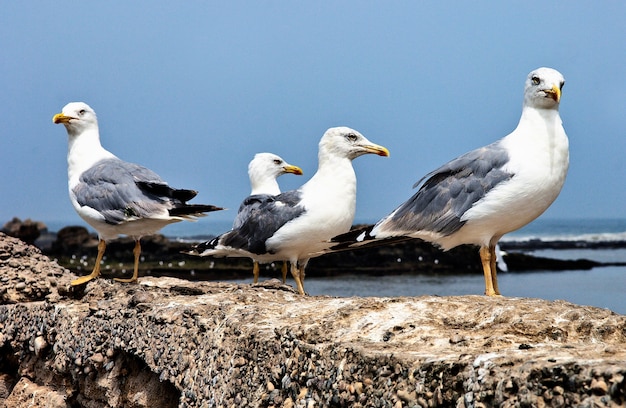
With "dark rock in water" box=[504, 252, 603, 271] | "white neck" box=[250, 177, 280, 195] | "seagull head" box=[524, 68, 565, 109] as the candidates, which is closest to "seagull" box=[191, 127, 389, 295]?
"white neck" box=[250, 177, 280, 195]

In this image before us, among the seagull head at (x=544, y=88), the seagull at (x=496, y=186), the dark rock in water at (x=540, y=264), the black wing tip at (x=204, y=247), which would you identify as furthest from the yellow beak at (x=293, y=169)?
the dark rock in water at (x=540, y=264)

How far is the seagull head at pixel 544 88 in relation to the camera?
5434 mm

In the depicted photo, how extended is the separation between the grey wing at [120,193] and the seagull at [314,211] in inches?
40.0

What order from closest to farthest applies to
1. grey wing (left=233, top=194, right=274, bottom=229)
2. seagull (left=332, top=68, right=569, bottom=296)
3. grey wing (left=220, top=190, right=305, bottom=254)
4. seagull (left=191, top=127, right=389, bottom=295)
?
seagull (left=332, top=68, right=569, bottom=296) → seagull (left=191, top=127, right=389, bottom=295) → grey wing (left=220, top=190, right=305, bottom=254) → grey wing (left=233, top=194, right=274, bottom=229)

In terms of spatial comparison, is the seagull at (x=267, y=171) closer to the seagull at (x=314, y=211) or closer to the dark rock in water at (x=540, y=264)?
the seagull at (x=314, y=211)

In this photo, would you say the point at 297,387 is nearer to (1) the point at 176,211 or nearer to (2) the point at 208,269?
(1) the point at 176,211

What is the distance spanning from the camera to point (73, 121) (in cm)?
728

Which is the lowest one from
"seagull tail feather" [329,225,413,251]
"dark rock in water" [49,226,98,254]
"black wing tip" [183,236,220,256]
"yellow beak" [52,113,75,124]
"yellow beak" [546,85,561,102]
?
"seagull tail feather" [329,225,413,251]

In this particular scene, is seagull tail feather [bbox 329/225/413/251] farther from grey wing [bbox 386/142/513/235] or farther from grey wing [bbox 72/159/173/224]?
grey wing [bbox 72/159/173/224]

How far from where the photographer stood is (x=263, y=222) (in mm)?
7266

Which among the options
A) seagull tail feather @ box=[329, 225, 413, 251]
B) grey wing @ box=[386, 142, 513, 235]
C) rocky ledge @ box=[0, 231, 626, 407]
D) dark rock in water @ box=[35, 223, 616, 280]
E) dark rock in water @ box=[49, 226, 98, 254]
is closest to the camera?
rocky ledge @ box=[0, 231, 626, 407]

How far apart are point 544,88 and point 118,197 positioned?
341 centimetres

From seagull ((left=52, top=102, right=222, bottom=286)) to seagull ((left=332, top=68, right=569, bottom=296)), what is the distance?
66.5 inches

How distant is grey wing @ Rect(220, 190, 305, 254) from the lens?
278 inches
